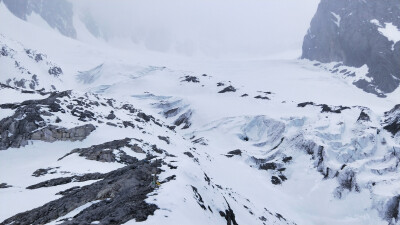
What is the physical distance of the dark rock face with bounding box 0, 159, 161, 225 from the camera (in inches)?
727

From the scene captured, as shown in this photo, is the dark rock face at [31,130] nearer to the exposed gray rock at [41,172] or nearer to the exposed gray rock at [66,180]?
the exposed gray rock at [41,172]

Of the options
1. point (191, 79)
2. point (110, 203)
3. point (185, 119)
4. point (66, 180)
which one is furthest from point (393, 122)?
point (191, 79)

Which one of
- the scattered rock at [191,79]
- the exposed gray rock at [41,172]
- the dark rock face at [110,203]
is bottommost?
the scattered rock at [191,79]

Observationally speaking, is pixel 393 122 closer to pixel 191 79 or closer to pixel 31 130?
pixel 31 130

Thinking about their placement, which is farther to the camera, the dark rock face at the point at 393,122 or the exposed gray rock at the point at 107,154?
the dark rock face at the point at 393,122

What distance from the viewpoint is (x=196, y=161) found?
59.8m

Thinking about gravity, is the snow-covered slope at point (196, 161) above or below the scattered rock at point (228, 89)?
above

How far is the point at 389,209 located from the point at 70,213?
54.6m

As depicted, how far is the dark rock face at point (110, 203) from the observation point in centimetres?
1845

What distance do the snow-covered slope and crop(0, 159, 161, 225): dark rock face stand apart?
9 centimetres

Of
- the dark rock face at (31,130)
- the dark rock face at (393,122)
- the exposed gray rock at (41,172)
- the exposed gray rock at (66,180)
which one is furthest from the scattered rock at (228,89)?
the exposed gray rock at (66,180)

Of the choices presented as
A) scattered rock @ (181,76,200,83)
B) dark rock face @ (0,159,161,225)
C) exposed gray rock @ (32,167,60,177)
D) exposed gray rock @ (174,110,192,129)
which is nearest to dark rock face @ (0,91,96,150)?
exposed gray rock @ (32,167,60,177)

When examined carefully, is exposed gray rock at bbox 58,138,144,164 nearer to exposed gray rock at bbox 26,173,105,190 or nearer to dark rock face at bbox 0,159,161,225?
exposed gray rock at bbox 26,173,105,190

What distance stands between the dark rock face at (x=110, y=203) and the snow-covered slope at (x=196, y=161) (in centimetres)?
9
